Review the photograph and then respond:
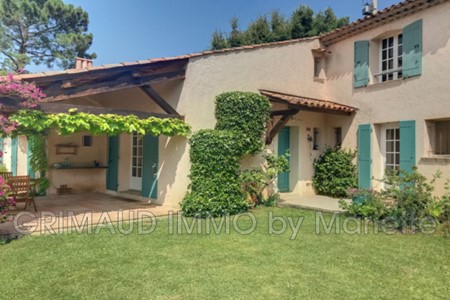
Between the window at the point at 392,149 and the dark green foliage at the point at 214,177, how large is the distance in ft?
16.9

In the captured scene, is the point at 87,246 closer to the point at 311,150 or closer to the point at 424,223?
the point at 424,223

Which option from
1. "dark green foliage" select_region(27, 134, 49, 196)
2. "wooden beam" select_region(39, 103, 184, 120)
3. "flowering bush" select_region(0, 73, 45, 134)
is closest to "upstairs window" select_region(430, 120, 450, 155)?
"wooden beam" select_region(39, 103, 184, 120)

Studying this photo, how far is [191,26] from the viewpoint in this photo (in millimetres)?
22266

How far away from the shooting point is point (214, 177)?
27.0 feet

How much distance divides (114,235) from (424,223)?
662 cm

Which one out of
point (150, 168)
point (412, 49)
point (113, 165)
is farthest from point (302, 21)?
point (113, 165)

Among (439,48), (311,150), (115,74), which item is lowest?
(311,150)

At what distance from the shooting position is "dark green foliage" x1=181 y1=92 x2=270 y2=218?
8117 millimetres

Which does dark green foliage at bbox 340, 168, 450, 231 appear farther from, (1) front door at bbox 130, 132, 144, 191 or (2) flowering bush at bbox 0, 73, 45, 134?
(2) flowering bush at bbox 0, 73, 45, 134

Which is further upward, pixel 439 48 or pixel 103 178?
pixel 439 48

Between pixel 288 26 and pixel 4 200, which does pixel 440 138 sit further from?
pixel 288 26

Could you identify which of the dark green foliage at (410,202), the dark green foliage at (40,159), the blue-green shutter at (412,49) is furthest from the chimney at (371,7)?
the dark green foliage at (40,159)

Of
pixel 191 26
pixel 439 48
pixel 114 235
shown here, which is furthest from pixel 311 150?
pixel 191 26

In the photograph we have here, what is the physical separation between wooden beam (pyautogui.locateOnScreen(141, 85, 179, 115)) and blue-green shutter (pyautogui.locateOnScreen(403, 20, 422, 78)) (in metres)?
7.01
